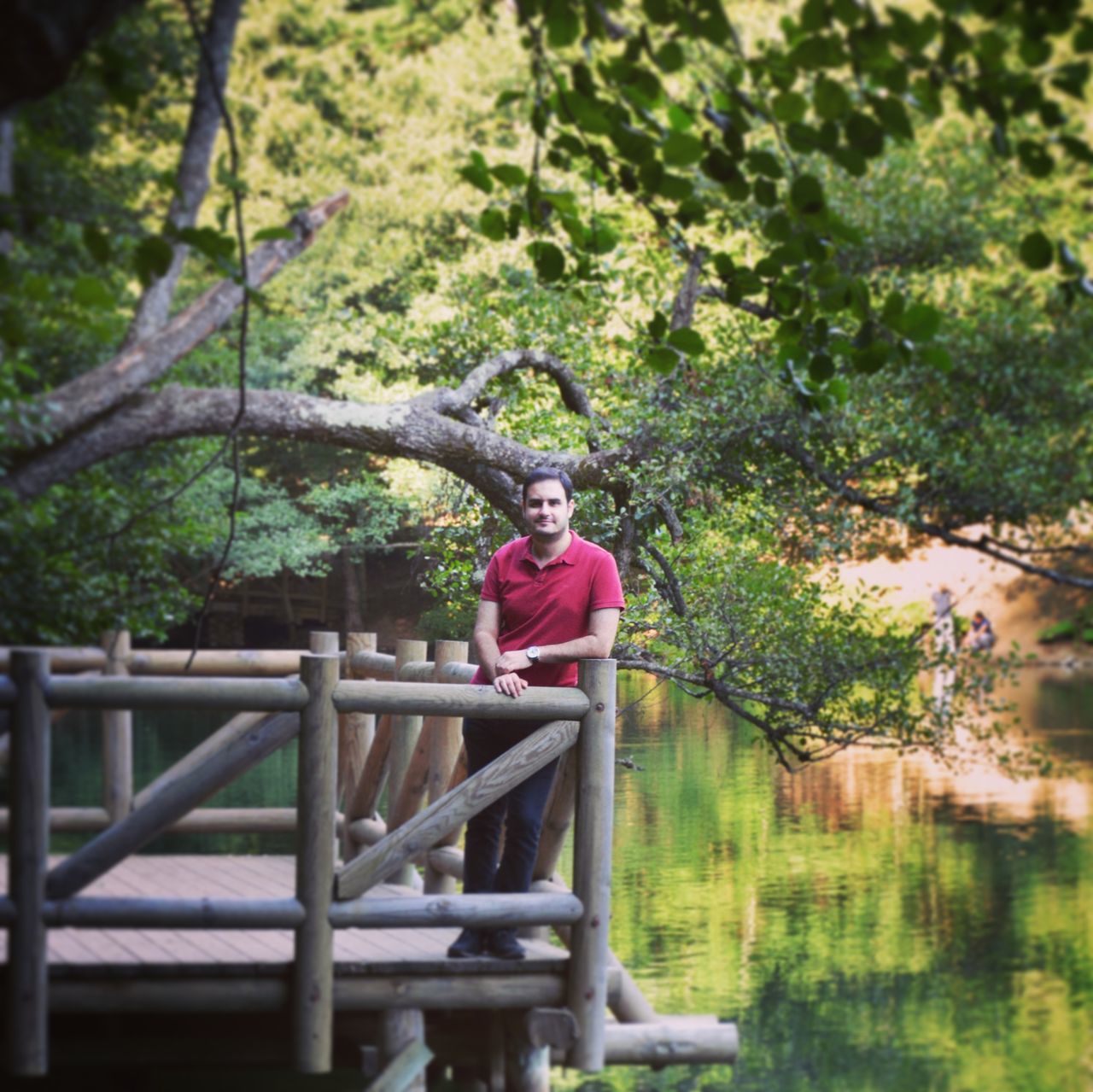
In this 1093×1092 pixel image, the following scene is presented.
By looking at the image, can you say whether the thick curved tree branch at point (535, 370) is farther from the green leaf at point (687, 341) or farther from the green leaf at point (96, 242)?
the green leaf at point (96, 242)

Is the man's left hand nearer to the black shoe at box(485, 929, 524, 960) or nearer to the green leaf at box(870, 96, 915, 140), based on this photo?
the black shoe at box(485, 929, 524, 960)

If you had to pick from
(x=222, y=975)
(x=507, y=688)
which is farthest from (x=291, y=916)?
(x=507, y=688)

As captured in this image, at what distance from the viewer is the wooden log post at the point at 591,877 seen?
267 cm

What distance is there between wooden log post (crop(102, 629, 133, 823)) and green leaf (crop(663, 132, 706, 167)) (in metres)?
2.32

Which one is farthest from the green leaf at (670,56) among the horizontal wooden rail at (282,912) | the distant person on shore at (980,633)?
the distant person on shore at (980,633)

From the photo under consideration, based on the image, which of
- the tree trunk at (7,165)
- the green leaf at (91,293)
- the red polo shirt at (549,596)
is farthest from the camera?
the tree trunk at (7,165)

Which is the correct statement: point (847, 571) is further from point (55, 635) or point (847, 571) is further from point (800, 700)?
point (55, 635)

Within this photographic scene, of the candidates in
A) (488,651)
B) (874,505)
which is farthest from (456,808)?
(874,505)

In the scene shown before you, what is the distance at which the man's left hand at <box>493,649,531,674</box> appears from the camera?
103 inches

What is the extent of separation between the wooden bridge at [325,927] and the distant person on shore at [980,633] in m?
3.85

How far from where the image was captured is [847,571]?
19.6ft

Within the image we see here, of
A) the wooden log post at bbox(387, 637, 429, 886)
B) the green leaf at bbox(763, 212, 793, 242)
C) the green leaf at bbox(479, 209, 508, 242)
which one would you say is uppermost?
the green leaf at bbox(479, 209, 508, 242)

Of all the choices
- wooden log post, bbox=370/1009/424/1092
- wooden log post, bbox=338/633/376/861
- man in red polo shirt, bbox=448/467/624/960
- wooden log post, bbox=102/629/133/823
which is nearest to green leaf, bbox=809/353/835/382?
man in red polo shirt, bbox=448/467/624/960

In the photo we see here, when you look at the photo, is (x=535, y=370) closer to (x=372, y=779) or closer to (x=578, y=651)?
(x=372, y=779)
